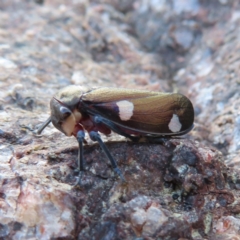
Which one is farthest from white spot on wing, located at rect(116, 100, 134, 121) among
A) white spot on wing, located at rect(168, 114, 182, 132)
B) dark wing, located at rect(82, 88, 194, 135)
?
white spot on wing, located at rect(168, 114, 182, 132)

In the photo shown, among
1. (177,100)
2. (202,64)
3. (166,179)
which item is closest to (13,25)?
(202,64)

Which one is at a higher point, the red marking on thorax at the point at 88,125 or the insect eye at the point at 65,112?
the insect eye at the point at 65,112

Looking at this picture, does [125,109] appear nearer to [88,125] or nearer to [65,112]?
[88,125]

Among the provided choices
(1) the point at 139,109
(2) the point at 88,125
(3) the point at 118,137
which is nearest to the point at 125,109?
(1) the point at 139,109

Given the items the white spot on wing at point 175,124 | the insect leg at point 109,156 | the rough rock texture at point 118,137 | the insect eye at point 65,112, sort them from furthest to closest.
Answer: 1. the white spot on wing at point 175,124
2. the insect eye at point 65,112
3. the insect leg at point 109,156
4. the rough rock texture at point 118,137

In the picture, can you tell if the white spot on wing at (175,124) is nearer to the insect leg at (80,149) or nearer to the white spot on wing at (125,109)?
the white spot on wing at (125,109)

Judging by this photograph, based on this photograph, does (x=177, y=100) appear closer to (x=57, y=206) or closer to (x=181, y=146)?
(x=181, y=146)

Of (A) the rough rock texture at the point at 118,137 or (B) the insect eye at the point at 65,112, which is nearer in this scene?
(A) the rough rock texture at the point at 118,137

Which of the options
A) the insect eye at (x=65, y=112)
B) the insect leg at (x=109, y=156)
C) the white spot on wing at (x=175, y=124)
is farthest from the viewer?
the white spot on wing at (x=175, y=124)

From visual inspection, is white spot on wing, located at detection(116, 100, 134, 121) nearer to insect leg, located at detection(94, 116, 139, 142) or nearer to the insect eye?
insect leg, located at detection(94, 116, 139, 142)

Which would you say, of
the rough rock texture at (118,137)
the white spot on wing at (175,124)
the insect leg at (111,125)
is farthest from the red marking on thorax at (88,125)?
the white spot on wing at (175,124)
